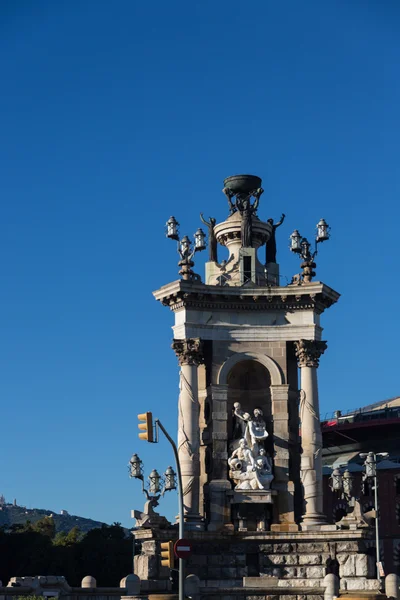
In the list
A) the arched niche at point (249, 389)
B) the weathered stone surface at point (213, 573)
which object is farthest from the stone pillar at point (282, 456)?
the weathered stone surface at point (213, 573)

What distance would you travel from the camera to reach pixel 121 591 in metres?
36.2

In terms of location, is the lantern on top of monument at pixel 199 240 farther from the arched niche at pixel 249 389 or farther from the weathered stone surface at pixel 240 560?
the weathered stone surface at pixel 240 560

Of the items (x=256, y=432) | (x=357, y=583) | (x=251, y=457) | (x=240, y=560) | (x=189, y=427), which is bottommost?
(x=357, y=583)

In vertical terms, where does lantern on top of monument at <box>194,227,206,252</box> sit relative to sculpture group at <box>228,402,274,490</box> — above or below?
above

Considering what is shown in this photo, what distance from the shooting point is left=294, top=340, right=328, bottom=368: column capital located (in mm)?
43656

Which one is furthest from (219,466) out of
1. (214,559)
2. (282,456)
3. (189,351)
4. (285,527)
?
(189,351)

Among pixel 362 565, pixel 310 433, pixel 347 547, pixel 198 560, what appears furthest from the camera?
pixel 310 433

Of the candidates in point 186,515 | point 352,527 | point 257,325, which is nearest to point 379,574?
point 352,527

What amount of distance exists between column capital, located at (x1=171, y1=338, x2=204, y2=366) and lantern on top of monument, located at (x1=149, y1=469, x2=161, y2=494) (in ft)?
15.8

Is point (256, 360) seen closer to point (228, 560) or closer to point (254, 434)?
point (254, 434)

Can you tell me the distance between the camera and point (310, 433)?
140 feet

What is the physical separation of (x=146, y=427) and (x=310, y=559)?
55.3 ft

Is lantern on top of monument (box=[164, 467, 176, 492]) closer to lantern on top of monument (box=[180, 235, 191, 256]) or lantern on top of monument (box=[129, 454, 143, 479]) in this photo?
lantern on top of monument (box=[129, 454, 143, 479])

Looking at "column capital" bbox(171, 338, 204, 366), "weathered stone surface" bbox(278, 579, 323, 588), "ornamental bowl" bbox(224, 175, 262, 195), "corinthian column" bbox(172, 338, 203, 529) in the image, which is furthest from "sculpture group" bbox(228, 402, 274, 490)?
"ornamental bowl" bbox(224, 175, 262, 195)
